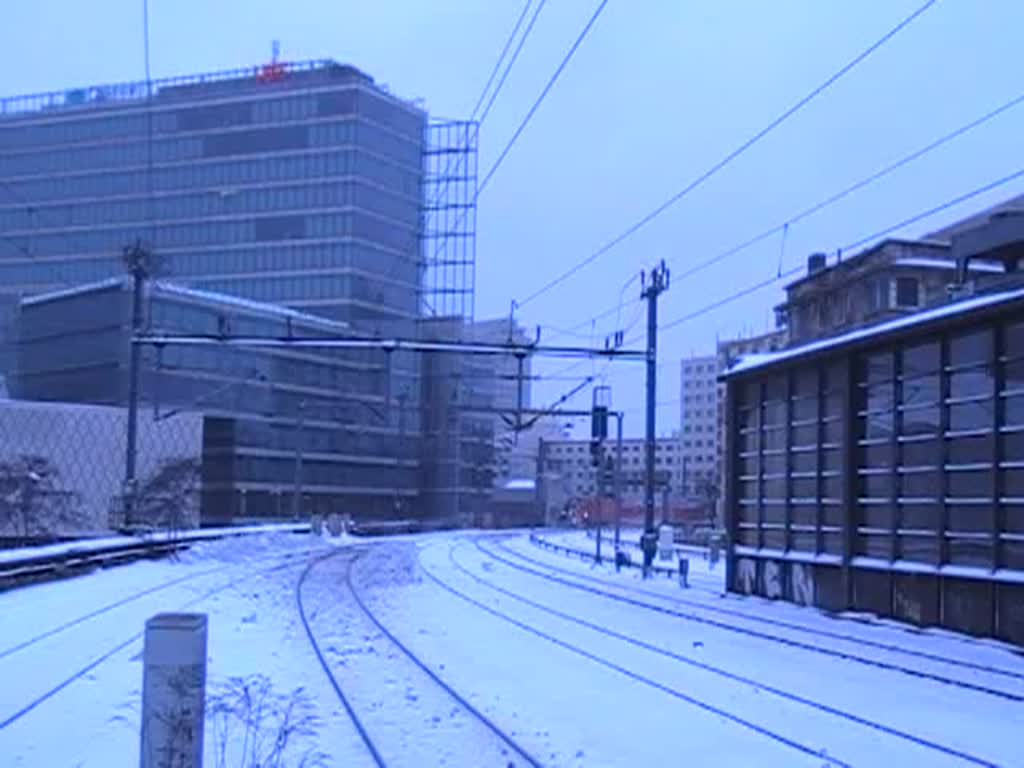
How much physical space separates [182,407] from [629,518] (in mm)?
44190

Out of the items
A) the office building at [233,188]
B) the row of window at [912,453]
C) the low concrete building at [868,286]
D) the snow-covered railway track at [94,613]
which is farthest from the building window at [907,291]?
the row of window at [912,453]

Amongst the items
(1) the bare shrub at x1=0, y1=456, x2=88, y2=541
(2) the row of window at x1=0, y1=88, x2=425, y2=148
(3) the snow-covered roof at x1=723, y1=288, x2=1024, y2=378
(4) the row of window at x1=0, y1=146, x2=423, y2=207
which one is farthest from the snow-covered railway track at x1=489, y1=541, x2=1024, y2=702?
(4) the row of window at x1=0, y1=146, x2=423, y2=207

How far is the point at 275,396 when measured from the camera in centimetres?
12156

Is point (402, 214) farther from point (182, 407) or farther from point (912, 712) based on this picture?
point (912, 712)

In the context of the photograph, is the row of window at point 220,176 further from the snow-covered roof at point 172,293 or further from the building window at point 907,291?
the building window at point 907,291

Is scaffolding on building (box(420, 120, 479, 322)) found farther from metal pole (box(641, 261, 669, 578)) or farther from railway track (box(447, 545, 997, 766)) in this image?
railway track (box(447, 545, 997, 766))

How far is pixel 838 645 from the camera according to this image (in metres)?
21.9

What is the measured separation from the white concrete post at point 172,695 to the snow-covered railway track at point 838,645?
409 inches

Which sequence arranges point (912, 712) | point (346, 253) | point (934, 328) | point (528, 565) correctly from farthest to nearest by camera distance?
point (346, 253) → point (528, 565) → point (934, 328) → point (912, 712)

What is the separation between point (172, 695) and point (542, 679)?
919cm

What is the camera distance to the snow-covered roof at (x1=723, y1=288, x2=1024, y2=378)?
75.0ft

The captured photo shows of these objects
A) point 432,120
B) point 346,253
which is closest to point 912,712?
point 432,120

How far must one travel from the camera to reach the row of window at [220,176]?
2662 inches

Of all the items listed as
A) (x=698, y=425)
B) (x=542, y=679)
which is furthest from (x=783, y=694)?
(x=698, y=425)
